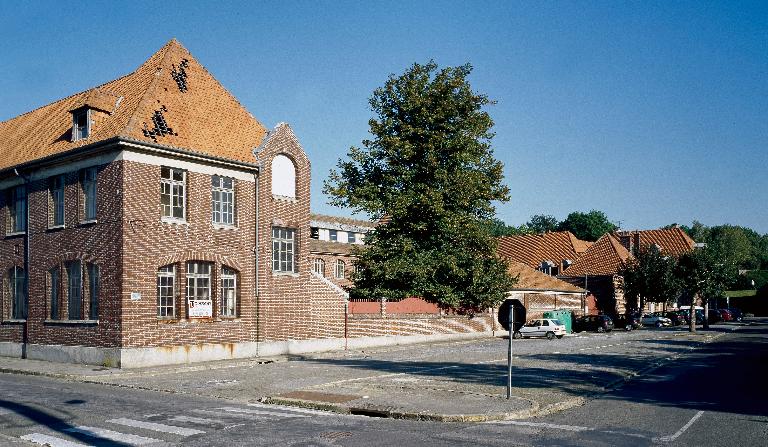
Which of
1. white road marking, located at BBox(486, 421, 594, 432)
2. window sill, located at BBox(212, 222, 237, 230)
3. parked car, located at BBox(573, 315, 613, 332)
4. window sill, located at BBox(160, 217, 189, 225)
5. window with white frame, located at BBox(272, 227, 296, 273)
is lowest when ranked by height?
parked car, located at BBox(573, 315, 613, 332)

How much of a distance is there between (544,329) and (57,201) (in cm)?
3057

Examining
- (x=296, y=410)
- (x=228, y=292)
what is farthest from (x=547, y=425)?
(x=228, y=292)

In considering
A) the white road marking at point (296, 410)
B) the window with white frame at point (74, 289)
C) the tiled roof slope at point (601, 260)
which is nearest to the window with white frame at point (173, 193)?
the window with white frame at point (74, 289)

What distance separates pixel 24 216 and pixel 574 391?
2344cm

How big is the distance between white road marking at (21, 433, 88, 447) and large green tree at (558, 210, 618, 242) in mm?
123609

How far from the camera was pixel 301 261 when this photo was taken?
100 feet

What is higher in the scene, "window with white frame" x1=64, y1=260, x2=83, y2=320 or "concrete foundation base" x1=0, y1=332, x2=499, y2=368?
"window with white frame" x1=64, y1=260, x2=83, y2=320

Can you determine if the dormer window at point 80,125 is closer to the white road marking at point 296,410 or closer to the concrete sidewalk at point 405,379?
the concrete sidewalk at point 405,379

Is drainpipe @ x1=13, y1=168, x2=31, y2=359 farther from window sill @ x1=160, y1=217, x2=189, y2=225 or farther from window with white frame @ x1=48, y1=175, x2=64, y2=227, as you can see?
window sill @ x1=160, y1=217, x2=189, y2=225

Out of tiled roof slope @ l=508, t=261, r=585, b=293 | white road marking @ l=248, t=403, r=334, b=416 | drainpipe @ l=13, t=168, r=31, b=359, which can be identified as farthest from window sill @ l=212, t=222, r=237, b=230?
tiled roof slope @ l=508, t=261, r=585, b=293

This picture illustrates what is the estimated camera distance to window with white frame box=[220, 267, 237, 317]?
27375mm

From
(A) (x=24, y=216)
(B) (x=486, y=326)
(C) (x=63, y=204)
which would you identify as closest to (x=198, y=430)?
(C) (x=63, y=204)

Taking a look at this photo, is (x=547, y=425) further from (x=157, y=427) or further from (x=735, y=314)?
(x=735, y=314)

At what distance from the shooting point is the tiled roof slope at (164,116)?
85.3ft
